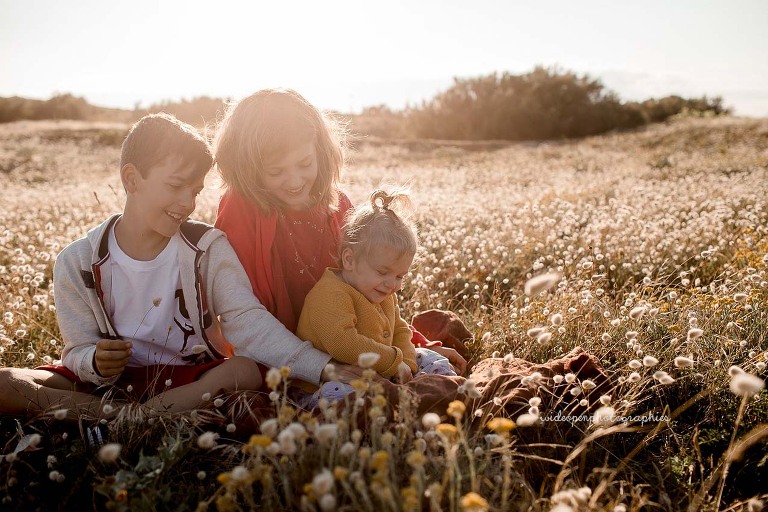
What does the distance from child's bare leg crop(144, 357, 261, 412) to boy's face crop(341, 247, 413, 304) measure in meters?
0.73

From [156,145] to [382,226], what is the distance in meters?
1.30

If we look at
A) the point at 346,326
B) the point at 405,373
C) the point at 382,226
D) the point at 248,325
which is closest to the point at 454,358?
the point at 405,373

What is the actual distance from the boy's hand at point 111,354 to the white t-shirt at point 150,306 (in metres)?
0.26

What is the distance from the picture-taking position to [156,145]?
3070mm

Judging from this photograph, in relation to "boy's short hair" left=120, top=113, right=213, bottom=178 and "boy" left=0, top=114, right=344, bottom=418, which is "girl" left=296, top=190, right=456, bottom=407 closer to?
"boy" left=0, top=114, right=344, bottom=418

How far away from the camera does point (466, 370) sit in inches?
149

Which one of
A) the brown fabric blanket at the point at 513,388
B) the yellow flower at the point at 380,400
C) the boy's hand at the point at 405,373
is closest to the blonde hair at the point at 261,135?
the boy's hand at the point at 405,373

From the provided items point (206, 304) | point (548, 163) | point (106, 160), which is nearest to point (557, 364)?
point (206, 304)

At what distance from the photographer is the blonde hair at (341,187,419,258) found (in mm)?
3084

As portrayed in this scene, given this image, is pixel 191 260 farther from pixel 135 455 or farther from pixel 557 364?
pixel 557 364

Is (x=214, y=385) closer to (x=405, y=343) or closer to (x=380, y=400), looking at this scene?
(x=405, y=343)

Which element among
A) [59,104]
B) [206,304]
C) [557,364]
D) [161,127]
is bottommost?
[557,364]

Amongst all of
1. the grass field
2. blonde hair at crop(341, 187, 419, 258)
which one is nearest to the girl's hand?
the grass field

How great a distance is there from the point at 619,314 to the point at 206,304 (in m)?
2.63
